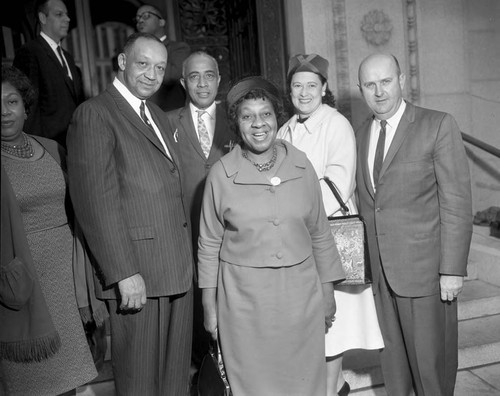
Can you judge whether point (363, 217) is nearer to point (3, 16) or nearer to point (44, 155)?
point (44, 155)

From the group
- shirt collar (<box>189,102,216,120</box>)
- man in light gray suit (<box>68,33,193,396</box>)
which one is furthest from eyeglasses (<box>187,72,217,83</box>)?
man in light gray suit (<box>68,33,193,396</box>)

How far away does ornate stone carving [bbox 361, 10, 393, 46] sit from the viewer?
17.8ft

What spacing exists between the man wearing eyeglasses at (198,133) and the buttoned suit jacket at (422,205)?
1056 millimetres

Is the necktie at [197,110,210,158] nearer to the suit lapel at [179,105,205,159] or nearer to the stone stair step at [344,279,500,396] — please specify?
the suit lapel at [179,105,205,159]

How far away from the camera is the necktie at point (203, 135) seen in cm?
372

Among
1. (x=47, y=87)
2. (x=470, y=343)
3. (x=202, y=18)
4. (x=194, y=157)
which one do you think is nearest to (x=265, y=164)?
(x=194, y=157)

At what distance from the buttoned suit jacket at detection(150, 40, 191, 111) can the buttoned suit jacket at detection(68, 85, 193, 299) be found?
2043 mm

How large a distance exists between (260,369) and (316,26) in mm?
3535

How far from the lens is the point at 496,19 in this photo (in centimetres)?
582

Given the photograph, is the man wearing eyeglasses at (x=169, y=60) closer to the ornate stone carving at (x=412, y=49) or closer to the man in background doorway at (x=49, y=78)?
the man in background doorway at (x=49, y=78)

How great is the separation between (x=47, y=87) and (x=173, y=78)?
1.06m

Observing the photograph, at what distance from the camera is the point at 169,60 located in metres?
4.93

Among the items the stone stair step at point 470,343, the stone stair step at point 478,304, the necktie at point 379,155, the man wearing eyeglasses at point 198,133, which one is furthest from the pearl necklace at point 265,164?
the stone stair step at point 478,304

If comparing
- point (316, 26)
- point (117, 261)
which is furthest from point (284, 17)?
point (117, 261)
